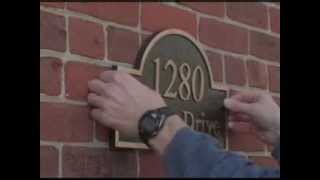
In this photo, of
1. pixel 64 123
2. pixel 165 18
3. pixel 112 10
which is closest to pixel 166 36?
pixel 165 18

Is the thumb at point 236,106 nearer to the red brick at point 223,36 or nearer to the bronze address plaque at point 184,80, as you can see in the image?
the bronze address plaque at point 184,80

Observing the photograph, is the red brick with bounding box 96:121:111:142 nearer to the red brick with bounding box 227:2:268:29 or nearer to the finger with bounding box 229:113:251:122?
the finger with bounding box 229:113:251:122

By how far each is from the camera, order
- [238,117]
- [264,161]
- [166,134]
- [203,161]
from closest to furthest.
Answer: [203,161] < [166,134] < [238,117] < [264,161]

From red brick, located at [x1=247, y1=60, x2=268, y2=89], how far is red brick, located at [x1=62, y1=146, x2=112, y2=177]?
606 mm

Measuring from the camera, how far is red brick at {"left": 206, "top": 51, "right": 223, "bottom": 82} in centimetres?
186

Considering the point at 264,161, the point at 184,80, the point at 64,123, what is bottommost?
the point at 264,161

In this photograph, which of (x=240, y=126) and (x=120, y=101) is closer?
(x=120, y=101)

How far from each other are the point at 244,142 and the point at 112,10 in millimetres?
568

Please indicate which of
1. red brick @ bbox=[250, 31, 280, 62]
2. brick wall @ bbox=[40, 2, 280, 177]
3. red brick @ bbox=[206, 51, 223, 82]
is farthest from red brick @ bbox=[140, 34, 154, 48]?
red brick @ bbox=[250, 31, 280, 62]

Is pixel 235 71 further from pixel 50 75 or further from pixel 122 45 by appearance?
pixel 50 75

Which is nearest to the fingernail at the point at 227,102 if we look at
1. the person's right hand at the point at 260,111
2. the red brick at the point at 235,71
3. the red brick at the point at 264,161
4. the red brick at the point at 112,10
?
the person's right hand at the point at 260,111

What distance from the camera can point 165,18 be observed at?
1.75 meters
